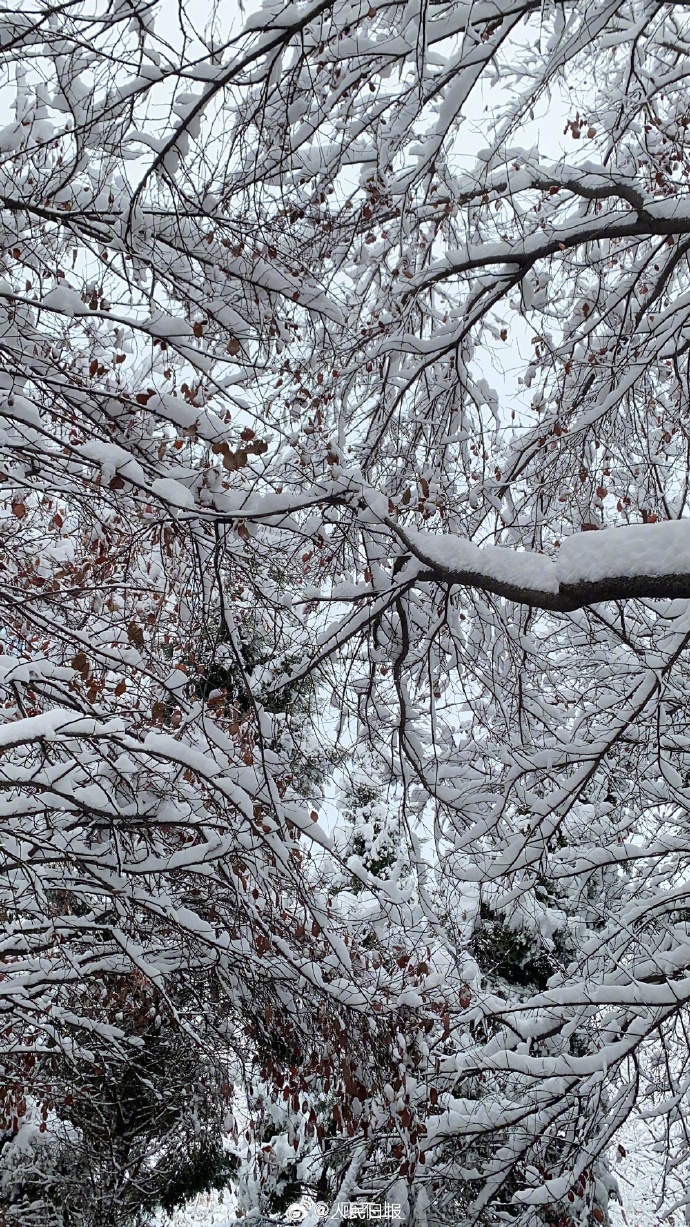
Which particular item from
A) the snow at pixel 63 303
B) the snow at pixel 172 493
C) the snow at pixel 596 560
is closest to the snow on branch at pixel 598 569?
the snow at pixel 596 560

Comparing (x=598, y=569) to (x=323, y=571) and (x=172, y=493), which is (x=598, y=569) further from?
(x=323, y=571)

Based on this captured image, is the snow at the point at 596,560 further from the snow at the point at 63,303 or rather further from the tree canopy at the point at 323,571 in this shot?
the snow at the point at 63,303

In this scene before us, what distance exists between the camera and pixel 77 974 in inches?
170

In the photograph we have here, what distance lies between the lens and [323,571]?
448 cm

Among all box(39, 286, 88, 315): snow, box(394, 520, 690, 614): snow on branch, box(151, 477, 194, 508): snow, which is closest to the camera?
box(394, 520, 690, 614): snow on branch

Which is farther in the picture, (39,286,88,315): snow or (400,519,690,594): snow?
(39,286,88,315): snow

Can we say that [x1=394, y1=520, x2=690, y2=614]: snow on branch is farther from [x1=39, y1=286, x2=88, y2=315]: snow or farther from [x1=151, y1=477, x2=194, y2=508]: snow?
[x1=39, y1=286, x2=88, y2=315]: snow

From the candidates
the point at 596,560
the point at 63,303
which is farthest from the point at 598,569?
the point at 63,303

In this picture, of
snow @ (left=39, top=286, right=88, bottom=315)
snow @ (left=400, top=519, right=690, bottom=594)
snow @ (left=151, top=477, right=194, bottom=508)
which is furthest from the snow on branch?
snow @ (left=39, top=286, right=88, bottom=315)

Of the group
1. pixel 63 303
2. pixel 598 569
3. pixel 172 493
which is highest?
pixel 63 303

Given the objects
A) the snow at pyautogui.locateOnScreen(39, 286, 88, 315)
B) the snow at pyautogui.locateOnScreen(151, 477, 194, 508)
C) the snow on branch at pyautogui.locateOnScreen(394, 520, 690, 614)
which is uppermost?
the snow at pyautogui.locateOnScreen(39, 286, 88, 315)

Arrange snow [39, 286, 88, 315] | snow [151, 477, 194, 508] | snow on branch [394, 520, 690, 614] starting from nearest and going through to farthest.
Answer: snow on branch [394, 520, 690, 614], snow [151, 477, 194, 508], snow [39, 286, 88, 315]

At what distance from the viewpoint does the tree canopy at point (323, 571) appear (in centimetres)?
338

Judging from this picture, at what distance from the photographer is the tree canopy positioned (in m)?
3.38
